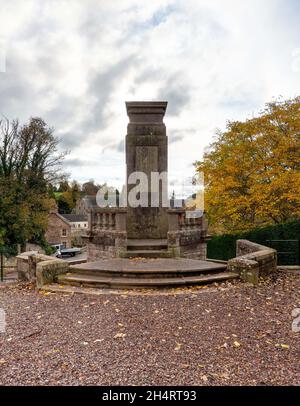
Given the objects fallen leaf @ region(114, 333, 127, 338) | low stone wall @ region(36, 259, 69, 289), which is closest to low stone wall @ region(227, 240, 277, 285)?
fallen leaf @ region(114, 333, 127, 338)

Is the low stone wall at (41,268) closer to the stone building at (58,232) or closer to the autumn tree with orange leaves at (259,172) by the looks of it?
the autumn tree with orange leaves at (259,172)

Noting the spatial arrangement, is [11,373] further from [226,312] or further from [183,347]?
[226,312]

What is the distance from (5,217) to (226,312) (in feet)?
76.6

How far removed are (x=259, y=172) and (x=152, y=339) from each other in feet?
45.7

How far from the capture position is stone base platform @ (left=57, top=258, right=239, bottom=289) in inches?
252

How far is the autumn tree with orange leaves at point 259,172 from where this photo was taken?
14.7m

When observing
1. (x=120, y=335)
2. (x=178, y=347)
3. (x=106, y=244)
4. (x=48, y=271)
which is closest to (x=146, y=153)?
(x=106, y=244)

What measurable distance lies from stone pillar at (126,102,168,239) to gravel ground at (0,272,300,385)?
455cm

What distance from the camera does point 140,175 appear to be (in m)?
10.5

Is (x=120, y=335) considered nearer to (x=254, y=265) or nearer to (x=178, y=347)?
(x=178, y=347)

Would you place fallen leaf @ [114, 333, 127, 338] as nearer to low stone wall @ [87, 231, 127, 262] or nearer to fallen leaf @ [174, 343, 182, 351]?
fallen leaf @ [174, 343, 182, 351]

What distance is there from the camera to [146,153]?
10555 mm

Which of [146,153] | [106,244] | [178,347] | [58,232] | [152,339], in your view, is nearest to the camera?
[178,347]
